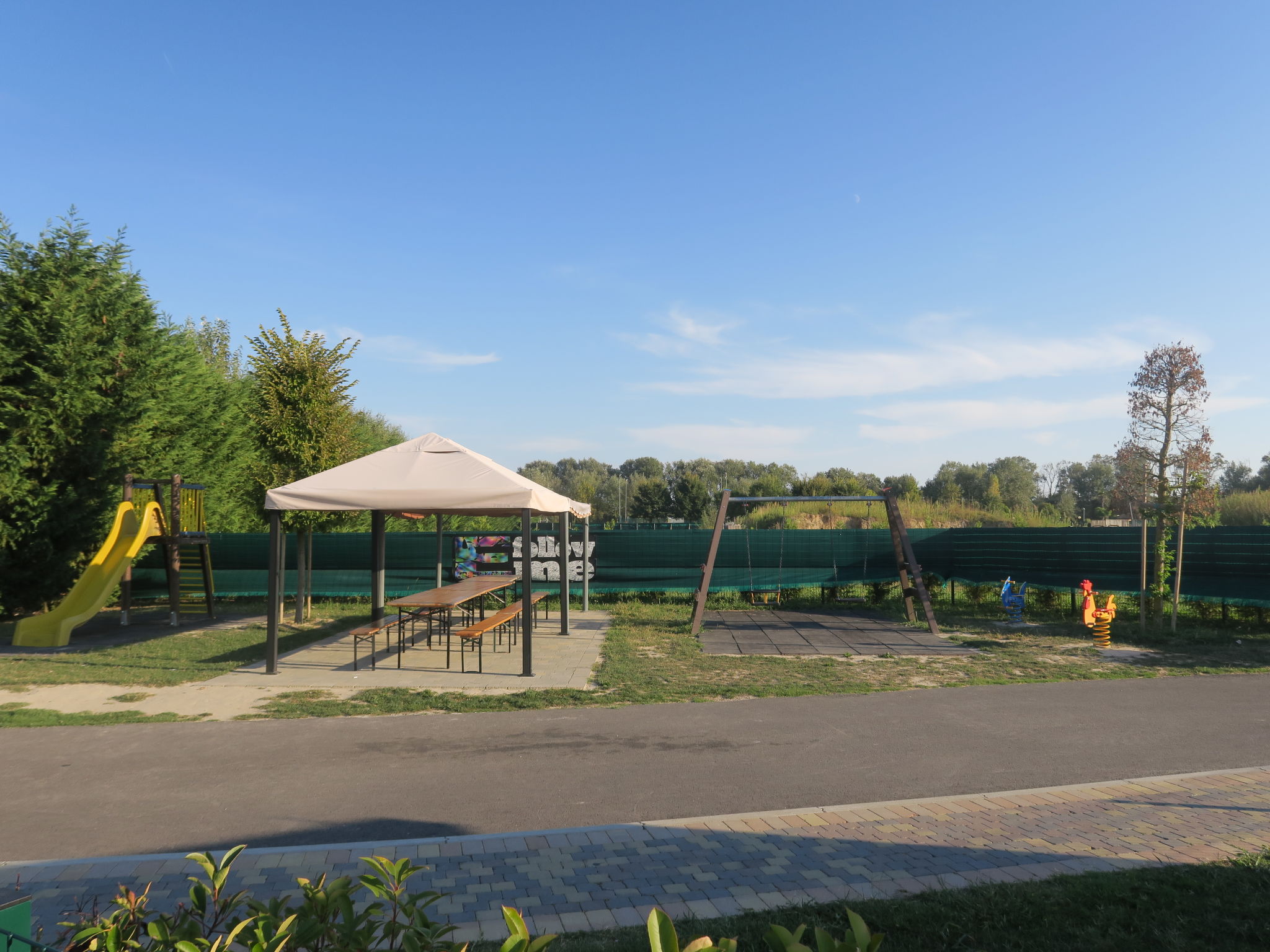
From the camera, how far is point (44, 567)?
608 inches

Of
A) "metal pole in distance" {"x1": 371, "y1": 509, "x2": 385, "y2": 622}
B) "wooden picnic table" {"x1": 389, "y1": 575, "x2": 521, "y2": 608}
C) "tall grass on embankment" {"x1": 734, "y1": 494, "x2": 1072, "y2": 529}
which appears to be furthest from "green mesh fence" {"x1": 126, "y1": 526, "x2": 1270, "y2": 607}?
"metal pole in distance" {"x1": 371, "y1": 509, "x2": 385, "y2": 622}

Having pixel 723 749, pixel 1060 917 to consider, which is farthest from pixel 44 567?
pixel 1060 917

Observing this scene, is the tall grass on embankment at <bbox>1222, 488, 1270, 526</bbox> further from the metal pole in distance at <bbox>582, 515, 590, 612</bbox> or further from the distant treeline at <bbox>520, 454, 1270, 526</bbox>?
the metal pole in distance at <bbox>582, 515, 590, 612</bbox>

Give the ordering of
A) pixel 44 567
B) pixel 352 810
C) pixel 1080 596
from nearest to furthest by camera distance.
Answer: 1. pixel 352 810
2. pixel 44 567
3. pixel 1080 596

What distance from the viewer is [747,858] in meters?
4.45

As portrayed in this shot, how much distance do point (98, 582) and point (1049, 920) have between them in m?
15.2

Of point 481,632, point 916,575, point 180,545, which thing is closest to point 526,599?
point 481,632

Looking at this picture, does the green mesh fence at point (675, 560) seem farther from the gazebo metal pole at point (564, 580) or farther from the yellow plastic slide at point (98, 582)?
the gazebo metal pole at point (564, 580)

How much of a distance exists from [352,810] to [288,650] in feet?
24.3

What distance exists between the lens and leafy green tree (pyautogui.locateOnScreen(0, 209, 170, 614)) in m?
14.9

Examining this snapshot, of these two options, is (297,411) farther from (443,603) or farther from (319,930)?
(319,930)

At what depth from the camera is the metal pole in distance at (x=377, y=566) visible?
46.7 ft

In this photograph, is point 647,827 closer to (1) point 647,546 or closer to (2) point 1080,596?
(1) point 647,546

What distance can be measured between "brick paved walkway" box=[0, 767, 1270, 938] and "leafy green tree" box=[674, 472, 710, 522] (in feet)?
199
